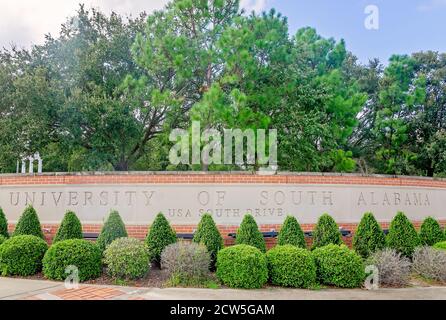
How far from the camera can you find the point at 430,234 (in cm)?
919

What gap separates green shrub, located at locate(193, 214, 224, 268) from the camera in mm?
7680

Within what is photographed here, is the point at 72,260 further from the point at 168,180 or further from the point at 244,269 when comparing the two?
the point at 244,269

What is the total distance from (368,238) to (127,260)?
16.8 ft

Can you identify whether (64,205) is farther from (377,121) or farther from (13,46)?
(377,121)

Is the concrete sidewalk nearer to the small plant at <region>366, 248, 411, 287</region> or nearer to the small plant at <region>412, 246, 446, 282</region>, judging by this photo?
the small plant at <region>366, 248, 411, 287</region>

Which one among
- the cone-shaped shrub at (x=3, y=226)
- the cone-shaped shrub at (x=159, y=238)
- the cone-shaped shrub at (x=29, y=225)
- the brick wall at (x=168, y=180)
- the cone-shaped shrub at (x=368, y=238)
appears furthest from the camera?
the brick wall at (x=168, y=180)

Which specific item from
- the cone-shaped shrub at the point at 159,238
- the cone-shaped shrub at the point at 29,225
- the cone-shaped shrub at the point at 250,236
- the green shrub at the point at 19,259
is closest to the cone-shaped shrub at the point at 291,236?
the cone-shaped shrub at the point at 250,236

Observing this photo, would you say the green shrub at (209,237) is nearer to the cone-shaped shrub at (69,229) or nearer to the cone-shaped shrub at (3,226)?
the cone-shaped shrub at (69,229)

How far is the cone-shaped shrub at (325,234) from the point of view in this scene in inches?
315

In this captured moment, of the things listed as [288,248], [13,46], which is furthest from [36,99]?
[288,248]

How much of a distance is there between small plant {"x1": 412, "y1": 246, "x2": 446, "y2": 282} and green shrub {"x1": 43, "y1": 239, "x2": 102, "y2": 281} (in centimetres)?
632

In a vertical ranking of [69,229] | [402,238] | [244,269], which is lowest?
[244,269]

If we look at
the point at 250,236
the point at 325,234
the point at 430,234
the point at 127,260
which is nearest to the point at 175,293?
the point at 127,260

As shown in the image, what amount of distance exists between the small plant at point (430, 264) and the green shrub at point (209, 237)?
4.05m
